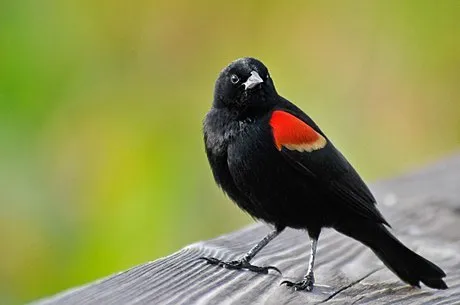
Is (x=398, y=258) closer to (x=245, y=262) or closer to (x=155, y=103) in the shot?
(x=245, y=262)

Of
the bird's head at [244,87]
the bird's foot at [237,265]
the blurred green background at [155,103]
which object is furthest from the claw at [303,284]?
the blurred green background at [155,103]

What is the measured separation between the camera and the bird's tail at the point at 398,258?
8.91 ft

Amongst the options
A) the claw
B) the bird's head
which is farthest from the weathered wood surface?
the bird's head

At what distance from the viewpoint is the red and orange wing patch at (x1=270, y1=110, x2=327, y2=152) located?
9.91ft

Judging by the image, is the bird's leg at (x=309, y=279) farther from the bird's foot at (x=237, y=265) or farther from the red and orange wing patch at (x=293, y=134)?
the red and orange wing patch at (x=293, y=134)

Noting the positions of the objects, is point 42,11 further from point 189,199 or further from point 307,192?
point 307,192

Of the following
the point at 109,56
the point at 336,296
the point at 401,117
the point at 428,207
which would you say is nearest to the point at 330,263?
the point at 336,296

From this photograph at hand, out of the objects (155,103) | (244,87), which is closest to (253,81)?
(244,87)

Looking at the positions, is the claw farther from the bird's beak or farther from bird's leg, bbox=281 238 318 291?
the bird's beak

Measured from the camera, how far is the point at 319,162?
309cm

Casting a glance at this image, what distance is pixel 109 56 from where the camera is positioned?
16.4ft

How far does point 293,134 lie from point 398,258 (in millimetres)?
503

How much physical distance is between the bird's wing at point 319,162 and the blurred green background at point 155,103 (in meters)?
1.61

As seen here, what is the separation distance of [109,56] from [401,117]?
6.51 ft
